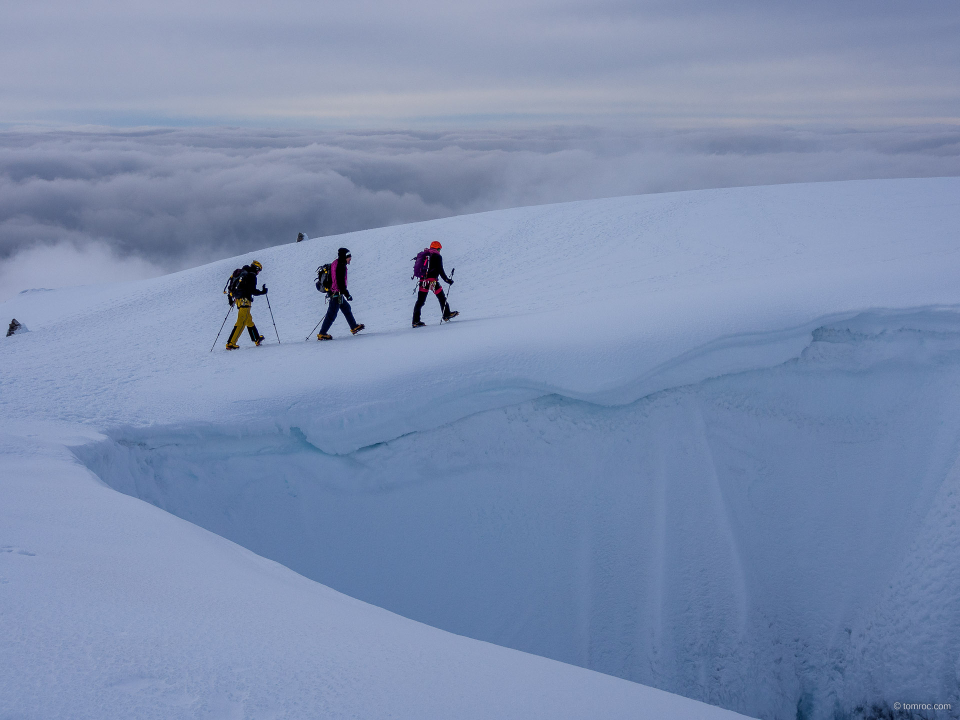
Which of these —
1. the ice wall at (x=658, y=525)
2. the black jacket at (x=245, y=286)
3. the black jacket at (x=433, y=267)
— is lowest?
the ice wall at (x=658, y=525)

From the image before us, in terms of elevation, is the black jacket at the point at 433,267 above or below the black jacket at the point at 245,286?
above

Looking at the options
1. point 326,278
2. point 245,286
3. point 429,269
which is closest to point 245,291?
point 245,286

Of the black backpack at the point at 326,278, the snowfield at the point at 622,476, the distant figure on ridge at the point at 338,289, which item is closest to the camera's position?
the snowfield at the point at 622,476

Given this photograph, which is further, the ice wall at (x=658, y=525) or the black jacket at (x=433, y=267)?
the black jacket at (x=433, y=267)

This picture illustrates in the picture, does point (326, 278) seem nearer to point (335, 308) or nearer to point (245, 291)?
point (335, 308)

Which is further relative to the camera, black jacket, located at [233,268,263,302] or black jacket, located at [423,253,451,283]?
black jacket, located at [423,253,451,283]

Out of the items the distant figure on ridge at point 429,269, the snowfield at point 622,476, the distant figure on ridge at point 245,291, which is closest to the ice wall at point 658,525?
the snowfield at point 622,476

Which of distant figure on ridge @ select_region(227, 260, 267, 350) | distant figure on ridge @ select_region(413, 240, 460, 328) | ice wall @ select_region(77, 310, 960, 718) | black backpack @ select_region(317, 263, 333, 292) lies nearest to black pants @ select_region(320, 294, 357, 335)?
black backpack @ select_region(317, 263, 333, 292)

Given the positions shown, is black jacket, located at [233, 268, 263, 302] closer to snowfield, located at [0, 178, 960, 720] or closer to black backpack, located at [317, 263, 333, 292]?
black backpack, located at [317, 263, 333, 292]

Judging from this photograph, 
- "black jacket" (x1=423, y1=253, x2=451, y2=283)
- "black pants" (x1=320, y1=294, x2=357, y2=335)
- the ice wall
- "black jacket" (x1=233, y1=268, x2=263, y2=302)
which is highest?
"black jacket" (x1=423, y1=253, x2=451, y2=283)

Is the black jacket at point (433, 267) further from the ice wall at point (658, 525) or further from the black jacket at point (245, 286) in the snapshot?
the ice wall at point (658, 525)

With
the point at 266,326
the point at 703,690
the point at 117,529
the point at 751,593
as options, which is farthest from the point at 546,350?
the point at 266,326

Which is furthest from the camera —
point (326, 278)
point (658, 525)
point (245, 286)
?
point (326, 278)

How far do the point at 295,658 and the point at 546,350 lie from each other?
4.50 m
